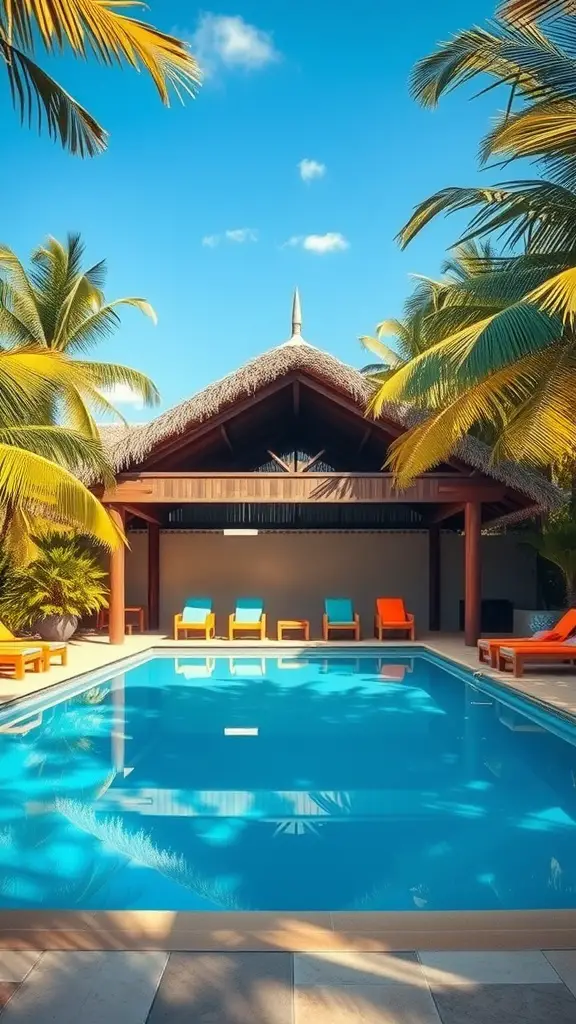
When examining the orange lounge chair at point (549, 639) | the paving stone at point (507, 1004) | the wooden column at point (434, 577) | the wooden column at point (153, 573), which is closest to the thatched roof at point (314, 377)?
the orange lounge chair at point (549, 639)

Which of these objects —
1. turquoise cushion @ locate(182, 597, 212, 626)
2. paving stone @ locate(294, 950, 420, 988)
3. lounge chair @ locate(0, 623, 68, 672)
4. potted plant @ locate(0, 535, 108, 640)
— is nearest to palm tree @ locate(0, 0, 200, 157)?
paving stone @ locate(294, 950, 420, 988)

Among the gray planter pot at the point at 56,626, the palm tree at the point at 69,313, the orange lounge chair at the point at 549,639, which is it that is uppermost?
the palm tree at the point at 69,313

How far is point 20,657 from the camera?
26.7 feet

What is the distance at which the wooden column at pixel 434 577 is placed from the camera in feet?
48.5

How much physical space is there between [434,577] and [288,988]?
13.0m

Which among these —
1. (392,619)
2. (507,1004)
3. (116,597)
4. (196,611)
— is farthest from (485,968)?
(196,611)

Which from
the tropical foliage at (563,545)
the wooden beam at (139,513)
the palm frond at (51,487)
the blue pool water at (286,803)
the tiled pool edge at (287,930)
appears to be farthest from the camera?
the wooden beam at (139,513)

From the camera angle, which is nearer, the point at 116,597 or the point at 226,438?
the point at 116,597

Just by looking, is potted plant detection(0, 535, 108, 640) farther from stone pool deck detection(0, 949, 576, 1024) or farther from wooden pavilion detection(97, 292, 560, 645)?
stone pool deck detection(0, 949, 576, 1024)

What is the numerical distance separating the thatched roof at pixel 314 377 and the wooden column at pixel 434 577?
3657 mm

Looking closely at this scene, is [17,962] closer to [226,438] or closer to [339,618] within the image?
[226,438]

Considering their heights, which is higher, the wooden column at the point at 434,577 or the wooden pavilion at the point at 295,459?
the wooden pavilion at the point at 295,459

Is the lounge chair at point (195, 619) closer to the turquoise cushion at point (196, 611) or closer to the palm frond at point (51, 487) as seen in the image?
the turquoise cushion at point (196, 611)

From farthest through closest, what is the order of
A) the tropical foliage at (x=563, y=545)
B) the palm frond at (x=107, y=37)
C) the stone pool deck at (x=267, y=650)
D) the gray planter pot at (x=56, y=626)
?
the gray planter pot at (x=56, y=626), the tropical foliage at (x=563, y=545), the stone pool deck at (x=267, y=650), the palm frond at (x=107, y=37)
